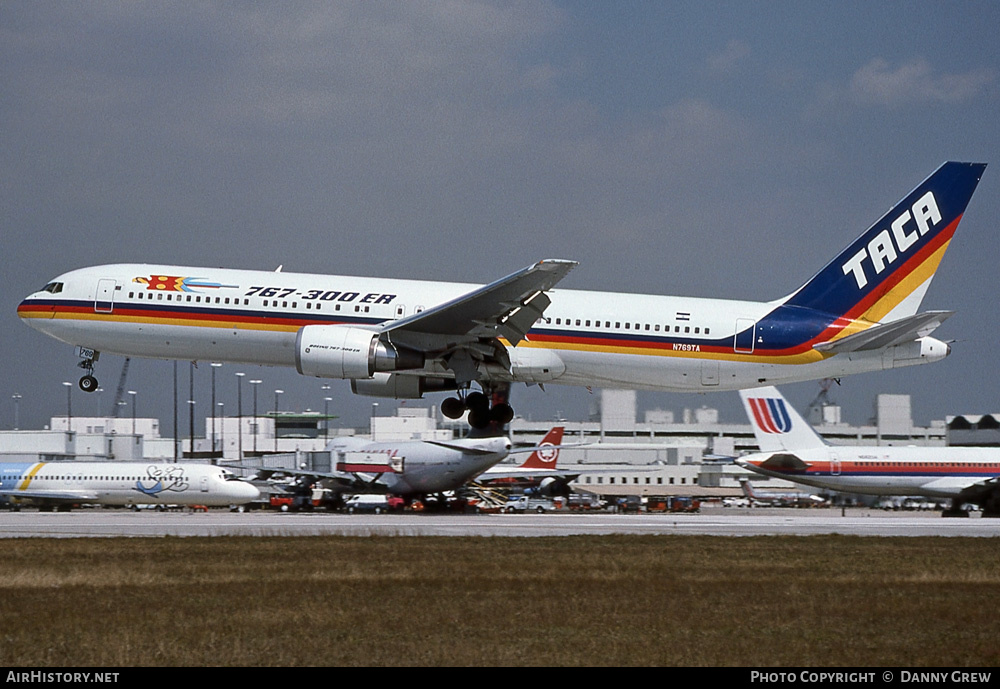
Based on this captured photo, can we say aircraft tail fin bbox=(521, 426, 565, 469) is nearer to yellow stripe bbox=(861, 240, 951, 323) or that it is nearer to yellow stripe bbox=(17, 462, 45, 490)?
yellow stripe bbox=(17, 462, 45, 490)

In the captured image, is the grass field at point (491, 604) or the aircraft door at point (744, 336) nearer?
the grass field at point (491, 604)

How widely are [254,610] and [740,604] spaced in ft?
29.7

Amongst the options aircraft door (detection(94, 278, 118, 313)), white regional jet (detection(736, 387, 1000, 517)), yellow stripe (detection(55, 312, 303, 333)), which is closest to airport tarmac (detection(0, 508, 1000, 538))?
yellow stripe (detection(55, 312, 303, 333))

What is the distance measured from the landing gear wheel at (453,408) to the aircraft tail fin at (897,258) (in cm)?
1101

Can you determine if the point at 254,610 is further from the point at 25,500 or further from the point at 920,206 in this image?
the point at 25,500

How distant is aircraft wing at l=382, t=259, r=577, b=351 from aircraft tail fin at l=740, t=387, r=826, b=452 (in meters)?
37.2

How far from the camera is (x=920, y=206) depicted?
39812 mm

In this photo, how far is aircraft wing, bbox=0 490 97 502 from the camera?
209 feet

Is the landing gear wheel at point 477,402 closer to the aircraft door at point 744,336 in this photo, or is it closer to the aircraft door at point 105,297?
the aircraft door at point 744,336

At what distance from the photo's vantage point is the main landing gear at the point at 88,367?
125 ft

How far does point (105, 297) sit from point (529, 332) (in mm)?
13469

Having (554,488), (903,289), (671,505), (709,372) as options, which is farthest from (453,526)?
(554,488)

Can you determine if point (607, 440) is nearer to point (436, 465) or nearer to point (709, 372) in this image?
point (436, 465)

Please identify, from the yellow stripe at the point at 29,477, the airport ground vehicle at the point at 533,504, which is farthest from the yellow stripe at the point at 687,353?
the yellow stripe at the point at 29,477
